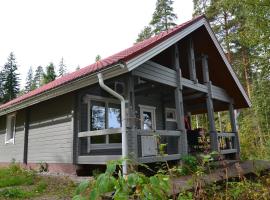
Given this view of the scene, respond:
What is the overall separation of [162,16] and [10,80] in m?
30.8

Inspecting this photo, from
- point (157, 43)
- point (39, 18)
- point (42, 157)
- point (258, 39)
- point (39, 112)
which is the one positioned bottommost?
point (42, 157)

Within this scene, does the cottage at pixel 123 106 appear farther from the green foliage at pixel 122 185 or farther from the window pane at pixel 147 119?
the green foliage at pixel 122 185

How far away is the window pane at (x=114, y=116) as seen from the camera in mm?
8992

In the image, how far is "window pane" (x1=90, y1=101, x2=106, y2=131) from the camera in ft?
28.1

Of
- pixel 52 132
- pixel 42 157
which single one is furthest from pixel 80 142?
pixel 42 157

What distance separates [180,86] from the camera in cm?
805

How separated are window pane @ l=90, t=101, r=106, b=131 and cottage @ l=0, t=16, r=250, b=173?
0.03 metres

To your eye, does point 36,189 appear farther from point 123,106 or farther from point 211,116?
point 211,116

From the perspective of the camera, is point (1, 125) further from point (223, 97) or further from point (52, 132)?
point (223, 97)

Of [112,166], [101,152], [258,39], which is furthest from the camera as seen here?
[258,39]

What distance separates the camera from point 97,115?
28.6ft

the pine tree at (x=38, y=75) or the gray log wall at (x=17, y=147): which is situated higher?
the pine tree at (x=38, y=75)

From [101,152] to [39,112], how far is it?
10.9ft

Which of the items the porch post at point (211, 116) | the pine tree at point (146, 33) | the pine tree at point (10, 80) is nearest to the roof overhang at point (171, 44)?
the porch post at point (211, 116)
